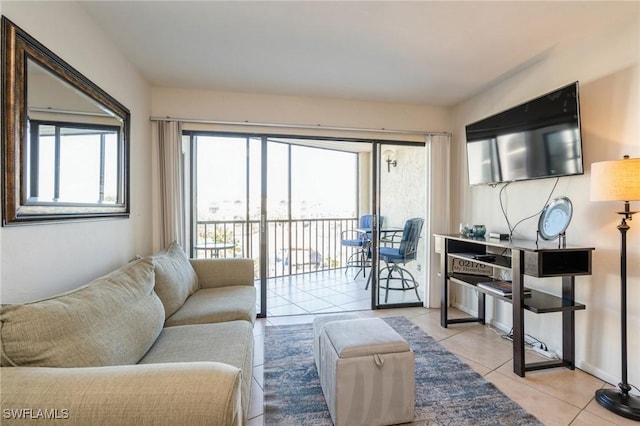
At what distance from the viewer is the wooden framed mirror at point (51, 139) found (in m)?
1.28

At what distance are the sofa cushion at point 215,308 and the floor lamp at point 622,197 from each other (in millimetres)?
2253

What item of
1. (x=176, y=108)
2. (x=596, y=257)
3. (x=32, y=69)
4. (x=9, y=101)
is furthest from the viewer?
(x=176, y=108)

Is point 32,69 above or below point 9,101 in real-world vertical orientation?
above

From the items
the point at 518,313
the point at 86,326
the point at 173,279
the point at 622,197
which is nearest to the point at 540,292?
the point at 518,313

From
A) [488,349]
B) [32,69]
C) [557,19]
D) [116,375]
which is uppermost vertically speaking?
[557,19]

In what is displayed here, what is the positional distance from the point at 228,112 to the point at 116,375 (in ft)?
8.94

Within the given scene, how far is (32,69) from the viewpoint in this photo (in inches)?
55.5

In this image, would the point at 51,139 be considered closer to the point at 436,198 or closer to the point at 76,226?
the point at 76,226

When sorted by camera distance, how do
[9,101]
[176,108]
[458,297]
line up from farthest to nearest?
[458,297], [176,108], [9,101]

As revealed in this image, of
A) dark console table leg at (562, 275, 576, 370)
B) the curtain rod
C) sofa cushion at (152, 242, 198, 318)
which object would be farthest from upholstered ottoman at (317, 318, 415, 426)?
the curtain rod

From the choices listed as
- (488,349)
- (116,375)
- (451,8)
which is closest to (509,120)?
(451,8)

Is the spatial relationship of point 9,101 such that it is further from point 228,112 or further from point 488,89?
point 488,89

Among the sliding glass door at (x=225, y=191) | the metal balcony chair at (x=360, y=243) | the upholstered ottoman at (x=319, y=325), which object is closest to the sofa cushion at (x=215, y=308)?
the upholstered ottoman at (x=319, y=325)

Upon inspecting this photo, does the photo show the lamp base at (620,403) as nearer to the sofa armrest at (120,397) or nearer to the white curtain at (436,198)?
the white curtain at (436,198)
